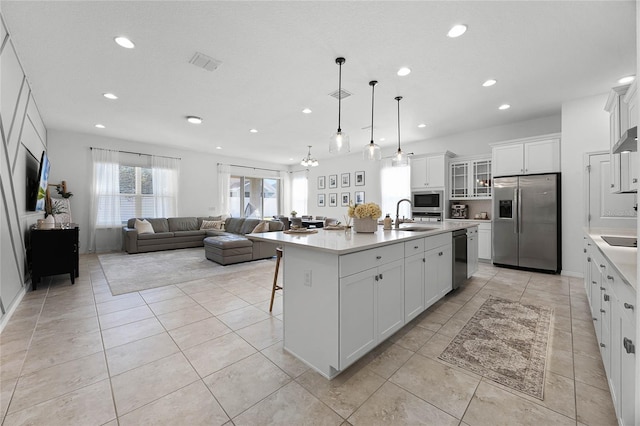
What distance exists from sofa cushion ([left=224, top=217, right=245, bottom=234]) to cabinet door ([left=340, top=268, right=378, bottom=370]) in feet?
18.4

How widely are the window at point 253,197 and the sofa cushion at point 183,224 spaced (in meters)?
1.52

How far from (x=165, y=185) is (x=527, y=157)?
864cm

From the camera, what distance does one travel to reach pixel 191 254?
6242 mm

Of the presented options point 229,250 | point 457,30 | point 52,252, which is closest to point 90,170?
point 52,252

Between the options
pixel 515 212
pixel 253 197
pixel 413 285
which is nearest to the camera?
pixel 413 285

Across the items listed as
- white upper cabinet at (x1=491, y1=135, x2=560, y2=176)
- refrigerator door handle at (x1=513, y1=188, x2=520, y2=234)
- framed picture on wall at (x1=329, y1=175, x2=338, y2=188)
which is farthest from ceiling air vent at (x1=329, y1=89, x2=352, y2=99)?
framed picture on wall at (x1=329, y1=175, x2=338, y2=188)

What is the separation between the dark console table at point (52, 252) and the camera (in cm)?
357

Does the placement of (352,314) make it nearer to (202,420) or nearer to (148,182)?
(202,420)

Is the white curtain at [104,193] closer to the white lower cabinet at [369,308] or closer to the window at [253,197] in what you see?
the window at [253,197]

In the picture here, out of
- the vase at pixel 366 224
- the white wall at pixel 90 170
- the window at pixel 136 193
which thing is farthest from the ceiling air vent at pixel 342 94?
the window at pixel 136 193

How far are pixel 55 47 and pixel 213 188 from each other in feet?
19.1

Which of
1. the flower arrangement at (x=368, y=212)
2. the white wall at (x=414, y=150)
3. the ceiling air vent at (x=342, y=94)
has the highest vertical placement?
the ceiling air vent at (x=342, y=94)

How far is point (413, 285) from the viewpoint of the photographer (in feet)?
8.05

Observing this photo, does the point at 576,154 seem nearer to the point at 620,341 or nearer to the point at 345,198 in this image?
the point at 620,341
